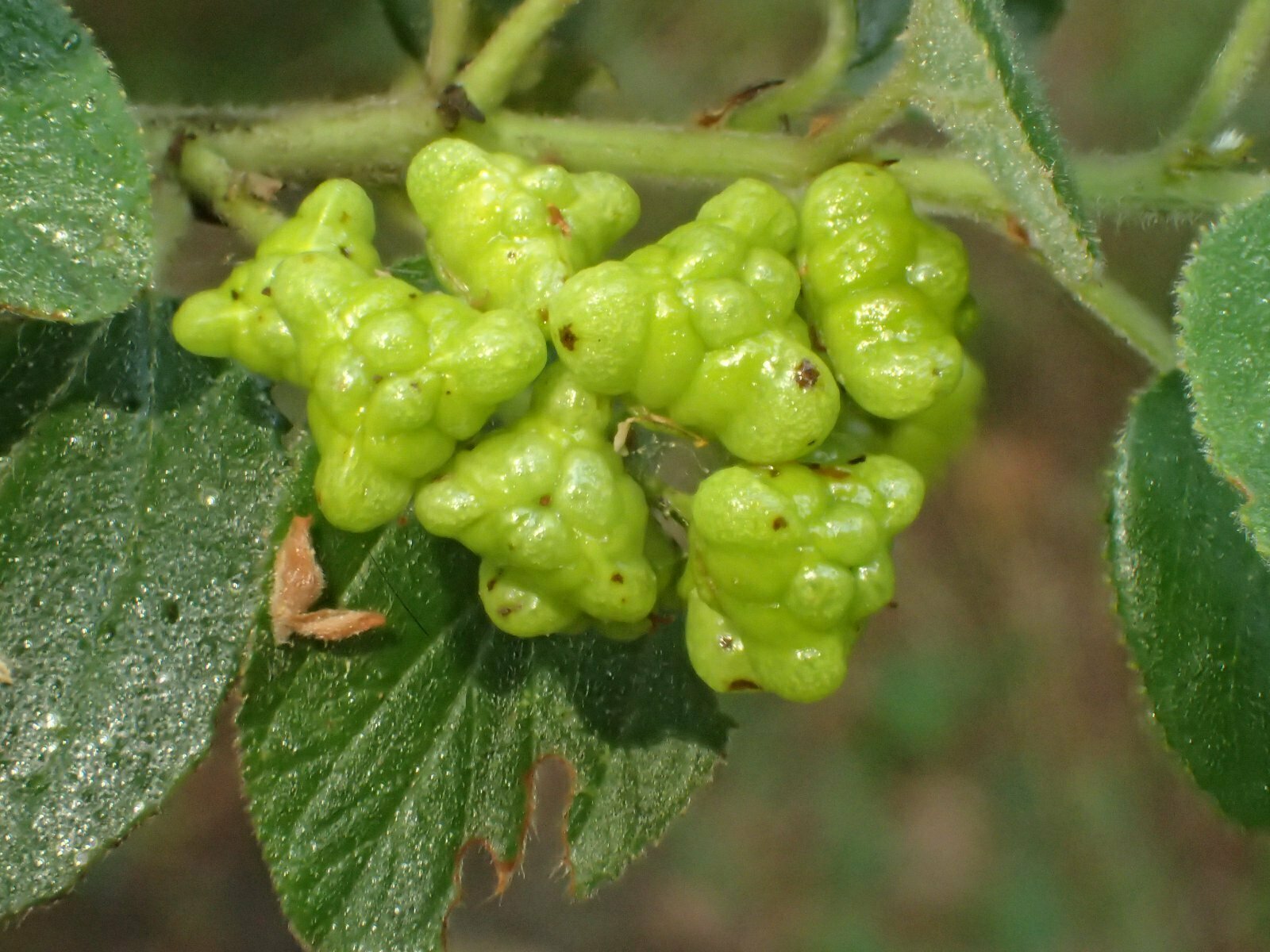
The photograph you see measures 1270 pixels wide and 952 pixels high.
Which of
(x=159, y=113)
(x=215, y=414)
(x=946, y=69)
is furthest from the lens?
(x=159, y=113)

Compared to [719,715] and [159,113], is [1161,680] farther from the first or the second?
[159,113]

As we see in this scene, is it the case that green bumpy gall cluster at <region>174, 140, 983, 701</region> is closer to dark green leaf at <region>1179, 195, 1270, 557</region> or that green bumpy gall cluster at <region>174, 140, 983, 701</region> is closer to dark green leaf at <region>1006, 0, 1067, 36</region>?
dark green leaf at <region>1179, 195, 1270, 557</region>

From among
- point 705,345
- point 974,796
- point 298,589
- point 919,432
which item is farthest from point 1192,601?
point 974,796

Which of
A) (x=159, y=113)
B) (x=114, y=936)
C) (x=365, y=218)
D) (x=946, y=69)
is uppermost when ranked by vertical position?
(x=946, y=69)

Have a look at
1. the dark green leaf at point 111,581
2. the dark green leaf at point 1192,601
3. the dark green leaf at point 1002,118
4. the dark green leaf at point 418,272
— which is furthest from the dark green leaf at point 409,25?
the dark green leaf at point 1192,601

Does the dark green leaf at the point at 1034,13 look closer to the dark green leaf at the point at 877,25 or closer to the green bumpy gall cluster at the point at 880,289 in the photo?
the dark green leaf at the point at 877,25

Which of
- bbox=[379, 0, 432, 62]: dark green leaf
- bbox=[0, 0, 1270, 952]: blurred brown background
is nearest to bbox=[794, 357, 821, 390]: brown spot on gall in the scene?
bbox=[379, 0, 432, 62]: dark green leaf

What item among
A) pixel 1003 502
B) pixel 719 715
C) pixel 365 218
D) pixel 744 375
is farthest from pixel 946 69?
pixel 1003 502
